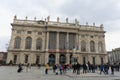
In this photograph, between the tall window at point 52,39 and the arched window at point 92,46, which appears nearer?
the tall window at point 52,39

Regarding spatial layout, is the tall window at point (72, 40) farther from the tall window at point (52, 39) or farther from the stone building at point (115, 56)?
the stone building at point (115, 56)

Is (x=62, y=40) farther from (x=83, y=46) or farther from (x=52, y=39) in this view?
(x=83, y=46)

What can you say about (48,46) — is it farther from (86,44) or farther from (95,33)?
(95,33)

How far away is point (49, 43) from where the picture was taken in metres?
49.1

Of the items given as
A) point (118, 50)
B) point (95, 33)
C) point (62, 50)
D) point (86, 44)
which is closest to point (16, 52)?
point (62, 50)

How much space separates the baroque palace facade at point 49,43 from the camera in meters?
47.7

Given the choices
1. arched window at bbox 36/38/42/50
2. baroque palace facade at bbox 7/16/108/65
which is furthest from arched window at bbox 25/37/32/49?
arched window at bbox 36/38/42/50

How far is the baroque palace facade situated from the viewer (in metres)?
47.7

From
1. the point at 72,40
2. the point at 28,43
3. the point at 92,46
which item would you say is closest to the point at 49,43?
the point at 28,43

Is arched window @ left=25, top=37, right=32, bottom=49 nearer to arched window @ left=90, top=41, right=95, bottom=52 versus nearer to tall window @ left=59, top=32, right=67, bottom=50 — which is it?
tall window @ left=59, top=32, right=67, bottom=50

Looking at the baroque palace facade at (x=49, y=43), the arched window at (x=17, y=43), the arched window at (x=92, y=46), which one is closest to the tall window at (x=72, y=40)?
the baroque palace facade at (x=49, y=43)

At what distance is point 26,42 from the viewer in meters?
48.9

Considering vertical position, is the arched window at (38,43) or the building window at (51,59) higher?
the arched window at (38,43)

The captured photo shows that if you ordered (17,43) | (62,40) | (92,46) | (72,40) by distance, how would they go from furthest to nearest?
(92,46)
(72,40)
(62,40)
(17,43)
